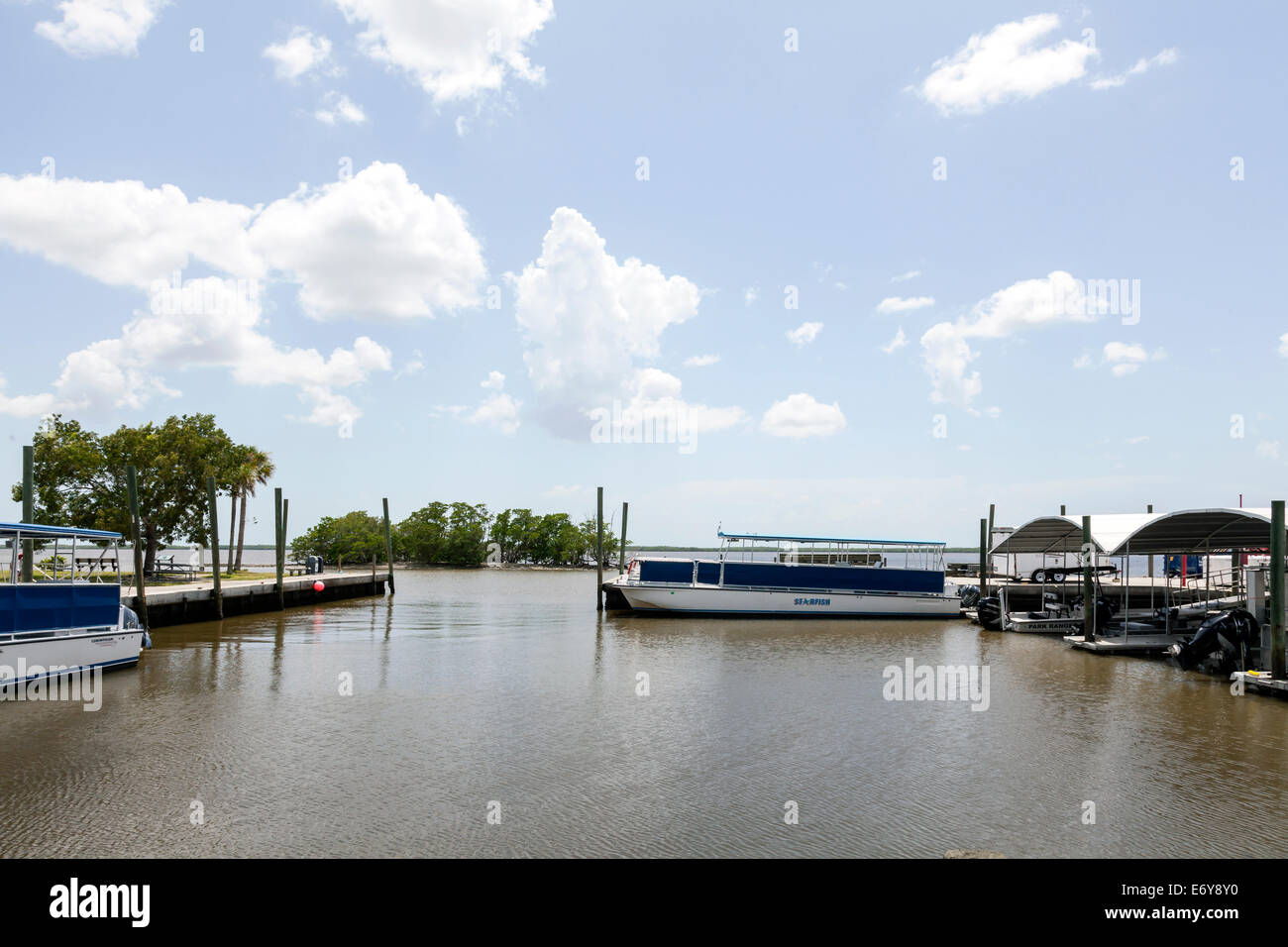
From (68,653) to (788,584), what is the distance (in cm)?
2497

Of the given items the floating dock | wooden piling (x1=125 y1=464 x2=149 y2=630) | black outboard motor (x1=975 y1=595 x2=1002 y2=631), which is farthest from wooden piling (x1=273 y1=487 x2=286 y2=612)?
black outboard motor (x1=975 y1=595 x2=1002 y2=631)

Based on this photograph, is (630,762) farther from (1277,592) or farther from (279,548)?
(279,548)

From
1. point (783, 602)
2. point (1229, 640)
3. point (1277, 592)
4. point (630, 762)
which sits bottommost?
point (783, 602)

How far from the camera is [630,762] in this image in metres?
10.8

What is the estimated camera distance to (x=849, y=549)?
36.3 m

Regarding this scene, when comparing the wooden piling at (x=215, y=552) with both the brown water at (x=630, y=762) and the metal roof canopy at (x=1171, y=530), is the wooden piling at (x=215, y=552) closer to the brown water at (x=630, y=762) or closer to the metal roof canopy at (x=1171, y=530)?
the brown water at (x=630, y=762)

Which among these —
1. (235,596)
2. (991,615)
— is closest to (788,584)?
(991,615)

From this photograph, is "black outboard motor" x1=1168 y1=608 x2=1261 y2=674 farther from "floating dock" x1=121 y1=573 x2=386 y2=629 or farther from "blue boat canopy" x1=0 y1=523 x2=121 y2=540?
"floating dock" x1=121 y1=573 x2=386 y2=629

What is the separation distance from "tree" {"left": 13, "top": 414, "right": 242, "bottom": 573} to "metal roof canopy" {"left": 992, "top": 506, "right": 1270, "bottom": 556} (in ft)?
131

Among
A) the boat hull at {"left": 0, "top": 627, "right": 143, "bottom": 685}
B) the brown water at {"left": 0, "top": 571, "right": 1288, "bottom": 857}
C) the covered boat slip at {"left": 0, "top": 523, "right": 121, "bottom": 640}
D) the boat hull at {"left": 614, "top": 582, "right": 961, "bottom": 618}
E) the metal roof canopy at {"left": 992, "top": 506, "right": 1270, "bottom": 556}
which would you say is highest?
the metal roof canopy at {"left": 992, "top": 506, "right": 1270, "bottom": 556}

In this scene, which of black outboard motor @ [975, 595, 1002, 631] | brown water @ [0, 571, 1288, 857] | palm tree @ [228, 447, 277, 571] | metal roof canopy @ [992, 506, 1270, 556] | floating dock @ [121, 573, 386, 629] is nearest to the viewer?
brown water @ [0, 571, 1288, 857]

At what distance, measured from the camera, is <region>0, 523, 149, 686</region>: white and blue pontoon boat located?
14875 mm
